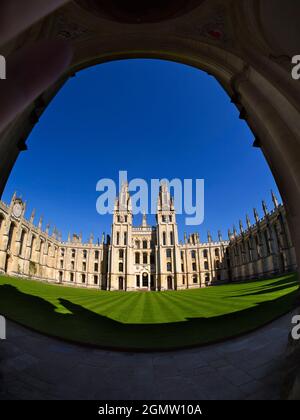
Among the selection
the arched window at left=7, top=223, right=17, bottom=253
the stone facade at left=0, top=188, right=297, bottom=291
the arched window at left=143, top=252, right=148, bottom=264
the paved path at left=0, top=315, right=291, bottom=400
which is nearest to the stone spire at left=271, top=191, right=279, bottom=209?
the stone facade at left=0, top=188, right=297, bottom=291

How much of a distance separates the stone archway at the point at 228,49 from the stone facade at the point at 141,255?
139ft

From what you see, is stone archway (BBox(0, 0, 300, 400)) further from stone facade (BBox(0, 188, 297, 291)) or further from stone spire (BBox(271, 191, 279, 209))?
stone facade (BBox(0, 188, 297, 291))

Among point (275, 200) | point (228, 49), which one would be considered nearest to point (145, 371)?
point (228, 49)

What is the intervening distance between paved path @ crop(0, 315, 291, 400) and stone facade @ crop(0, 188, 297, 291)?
42.7 metres

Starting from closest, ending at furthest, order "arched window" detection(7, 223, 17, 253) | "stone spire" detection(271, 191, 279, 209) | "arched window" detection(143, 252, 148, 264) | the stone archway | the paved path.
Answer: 1. the paved path
2. the stone archway
3. "stone spire" detection(271, 191, 279, 209)
4. "arched window" detection(7, 223, 17, 253)
5. "arched window" detection(143, 252, 148, 264)

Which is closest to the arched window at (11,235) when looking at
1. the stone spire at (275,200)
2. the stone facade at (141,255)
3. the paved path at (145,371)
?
the stone facade at (141,255)

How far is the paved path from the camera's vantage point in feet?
9.49

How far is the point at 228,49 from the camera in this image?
4.32 metres

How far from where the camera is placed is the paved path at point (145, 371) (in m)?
2.89

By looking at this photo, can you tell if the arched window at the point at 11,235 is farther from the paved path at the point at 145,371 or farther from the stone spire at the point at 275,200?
the stone spire at the point at 275,200

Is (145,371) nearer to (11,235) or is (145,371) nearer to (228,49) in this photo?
(228,49)

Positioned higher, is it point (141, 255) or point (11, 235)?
point (11, 235)

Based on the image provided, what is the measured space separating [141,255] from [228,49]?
58.9m
